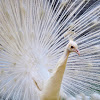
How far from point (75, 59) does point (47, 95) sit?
1.36ft

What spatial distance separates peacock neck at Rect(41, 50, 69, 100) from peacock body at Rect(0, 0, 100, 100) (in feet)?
0.52

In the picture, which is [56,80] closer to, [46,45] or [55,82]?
[55,82]

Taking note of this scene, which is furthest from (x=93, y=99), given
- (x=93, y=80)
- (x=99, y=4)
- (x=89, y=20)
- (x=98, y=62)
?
(x=99, y=4)

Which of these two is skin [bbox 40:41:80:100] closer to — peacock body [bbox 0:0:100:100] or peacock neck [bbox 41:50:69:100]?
peacock neck [bbox 41:50:69:100]

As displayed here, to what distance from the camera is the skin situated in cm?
97

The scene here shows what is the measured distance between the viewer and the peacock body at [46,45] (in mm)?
1339

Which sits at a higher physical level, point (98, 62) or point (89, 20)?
point (89, 20)

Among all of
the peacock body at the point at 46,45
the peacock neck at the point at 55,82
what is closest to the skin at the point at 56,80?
the peacock neck at the point at 55,82

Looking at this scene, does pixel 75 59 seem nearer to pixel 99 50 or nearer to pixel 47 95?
pixel 99 50

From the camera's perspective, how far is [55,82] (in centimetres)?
107

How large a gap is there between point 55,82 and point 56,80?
2cm

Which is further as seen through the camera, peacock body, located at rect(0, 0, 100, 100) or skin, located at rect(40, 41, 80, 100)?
peacock body, located at rect(0, 0, 100, 100)

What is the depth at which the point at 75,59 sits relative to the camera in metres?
1.40

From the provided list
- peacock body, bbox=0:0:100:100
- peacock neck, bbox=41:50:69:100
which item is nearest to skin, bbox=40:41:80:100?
peacock neck, bbox=41:50:69:100
